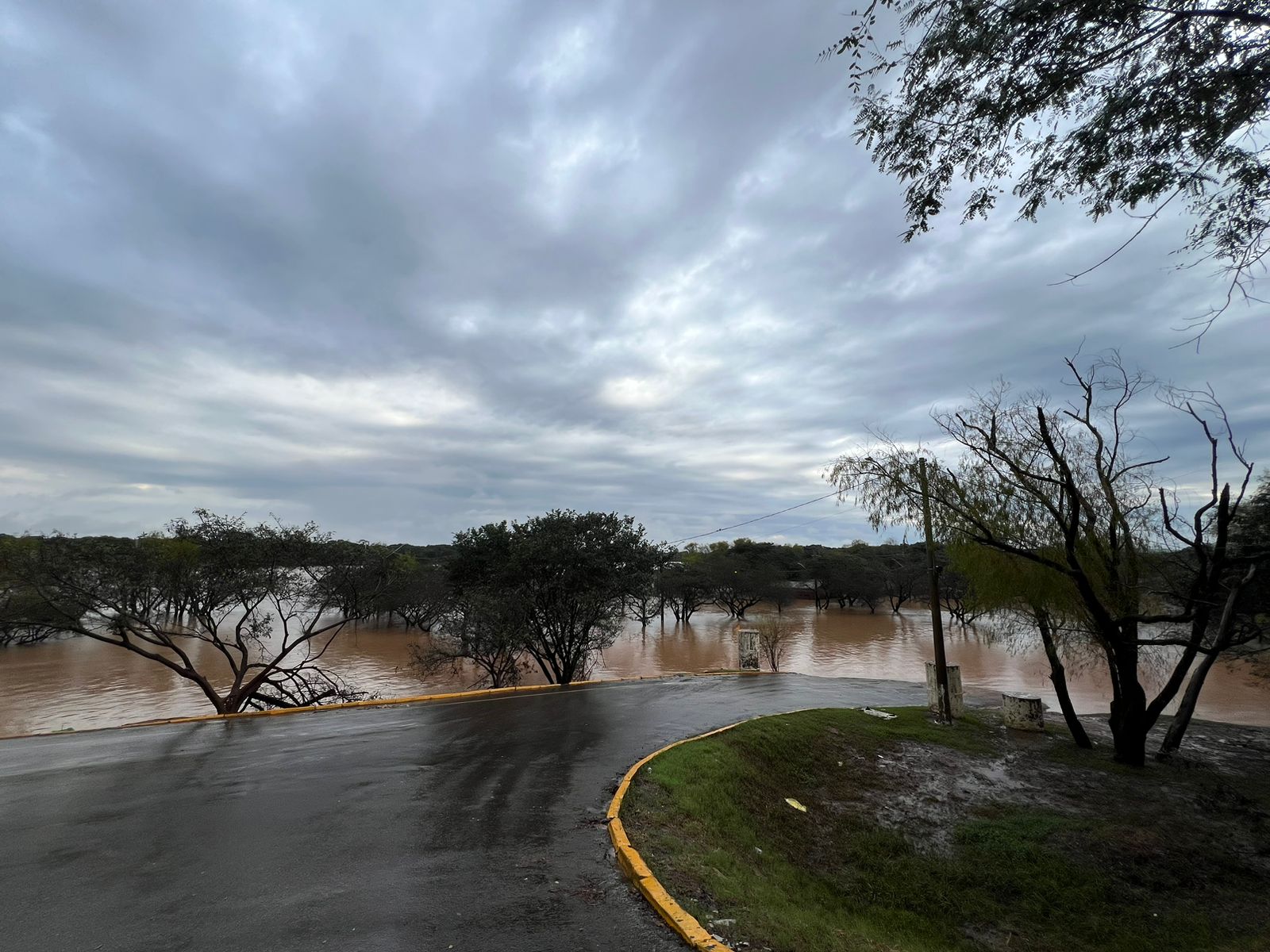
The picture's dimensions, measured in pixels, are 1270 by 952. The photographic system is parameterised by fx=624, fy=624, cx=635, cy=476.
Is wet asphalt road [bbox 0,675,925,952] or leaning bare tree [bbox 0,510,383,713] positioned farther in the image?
leaning bare tree [bbox 0,510,383,713]

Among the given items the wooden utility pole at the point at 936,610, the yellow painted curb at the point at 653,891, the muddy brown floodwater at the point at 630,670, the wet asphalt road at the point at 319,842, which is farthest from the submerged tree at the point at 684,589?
the yellow painted curb at the point at 653,891

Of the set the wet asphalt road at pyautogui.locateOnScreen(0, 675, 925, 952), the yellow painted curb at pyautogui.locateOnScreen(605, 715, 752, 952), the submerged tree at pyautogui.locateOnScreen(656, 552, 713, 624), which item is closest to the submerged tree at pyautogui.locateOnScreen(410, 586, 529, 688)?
the wet asphalt road at pyautogui.locateOnScreen(0, 675, 925, 952)

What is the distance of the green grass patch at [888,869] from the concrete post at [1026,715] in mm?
5786

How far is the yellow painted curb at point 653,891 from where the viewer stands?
443 cm

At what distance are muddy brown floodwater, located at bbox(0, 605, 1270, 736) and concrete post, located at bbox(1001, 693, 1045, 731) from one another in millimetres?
6741

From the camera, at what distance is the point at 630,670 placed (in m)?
35.7

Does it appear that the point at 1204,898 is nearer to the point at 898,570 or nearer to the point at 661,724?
the point at 661,724

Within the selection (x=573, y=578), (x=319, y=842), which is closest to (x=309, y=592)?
(x=573, y=578)

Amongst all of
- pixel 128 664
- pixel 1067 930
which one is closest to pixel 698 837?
pixel 1067 930

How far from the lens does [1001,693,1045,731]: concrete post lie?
15.6 metres

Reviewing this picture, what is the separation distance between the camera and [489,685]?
27844 millimetres

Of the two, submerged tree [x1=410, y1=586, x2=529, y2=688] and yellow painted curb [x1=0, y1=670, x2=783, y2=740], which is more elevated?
submerged tree [x1=410, y1=586, x2=529, y2=688]

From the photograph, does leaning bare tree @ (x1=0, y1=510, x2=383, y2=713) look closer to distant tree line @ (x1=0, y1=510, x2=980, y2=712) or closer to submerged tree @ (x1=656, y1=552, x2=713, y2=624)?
distant tree line @ (x1=0, y1=510, x2=980, y2=712)

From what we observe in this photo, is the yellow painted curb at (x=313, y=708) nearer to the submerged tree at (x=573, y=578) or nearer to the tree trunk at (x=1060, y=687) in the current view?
the submerged tree at (x=573, y=578)
